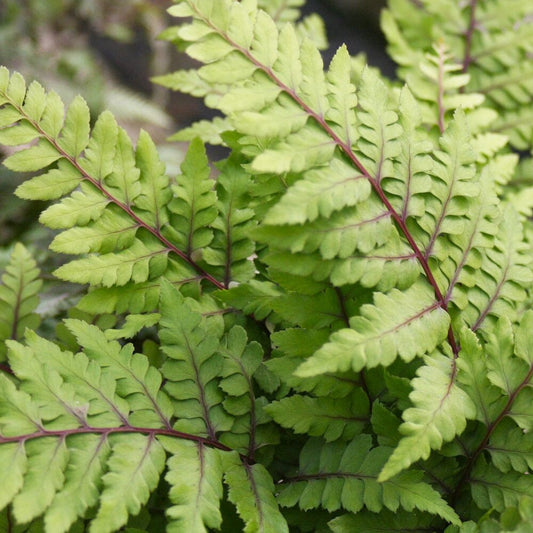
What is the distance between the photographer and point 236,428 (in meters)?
0.81

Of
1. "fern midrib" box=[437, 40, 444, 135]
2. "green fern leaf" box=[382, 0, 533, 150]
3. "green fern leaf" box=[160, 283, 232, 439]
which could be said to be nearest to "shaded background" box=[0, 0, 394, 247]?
"green fern leaf" box=[382, 0, 533, 150]

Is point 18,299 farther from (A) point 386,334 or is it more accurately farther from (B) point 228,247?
(A) point 386,334

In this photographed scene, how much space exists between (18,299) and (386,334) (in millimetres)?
613

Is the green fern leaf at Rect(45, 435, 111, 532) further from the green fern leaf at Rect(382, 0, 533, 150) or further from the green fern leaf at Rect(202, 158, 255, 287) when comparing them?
the green fern leaf at Rect(382, 0, 533, 150)

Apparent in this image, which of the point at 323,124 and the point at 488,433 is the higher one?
the point at 323,124

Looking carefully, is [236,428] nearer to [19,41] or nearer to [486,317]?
[486,317]

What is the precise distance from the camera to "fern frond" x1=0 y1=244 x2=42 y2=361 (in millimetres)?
977

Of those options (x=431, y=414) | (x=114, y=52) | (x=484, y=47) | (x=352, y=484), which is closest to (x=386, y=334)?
(x=431, y=414)

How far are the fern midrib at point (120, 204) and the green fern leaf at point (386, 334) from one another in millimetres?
287

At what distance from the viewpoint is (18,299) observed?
3.23 ft

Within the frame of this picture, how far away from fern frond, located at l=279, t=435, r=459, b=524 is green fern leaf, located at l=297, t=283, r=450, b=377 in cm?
15

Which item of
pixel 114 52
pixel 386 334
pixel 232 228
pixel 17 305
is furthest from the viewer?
pixel 114 52

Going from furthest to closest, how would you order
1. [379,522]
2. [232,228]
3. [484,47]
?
[484,47] → [232,228] → [379,522]

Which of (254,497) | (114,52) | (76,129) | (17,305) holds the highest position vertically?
(76,129)
